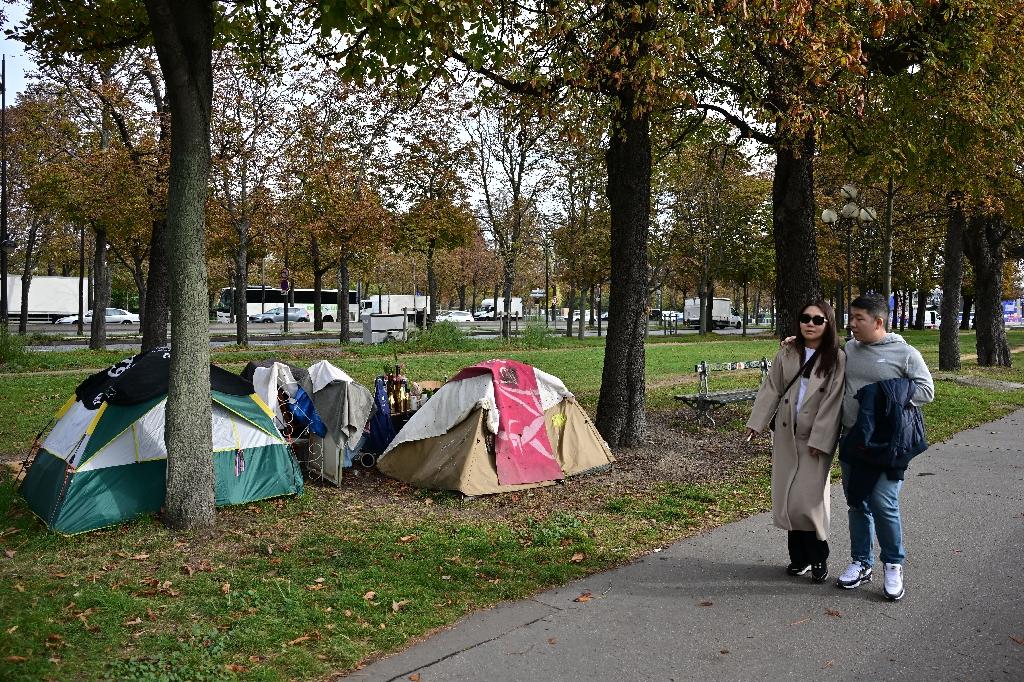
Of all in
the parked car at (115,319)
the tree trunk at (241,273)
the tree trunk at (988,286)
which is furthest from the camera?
the parked car at (115,319)

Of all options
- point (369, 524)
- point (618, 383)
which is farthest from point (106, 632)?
point (618, 383)

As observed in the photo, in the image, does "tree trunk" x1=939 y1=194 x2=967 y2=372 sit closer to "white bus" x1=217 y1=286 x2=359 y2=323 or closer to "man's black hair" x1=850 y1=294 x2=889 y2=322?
"man's black hair" x1=850 y1=294 x2=889 y2=322

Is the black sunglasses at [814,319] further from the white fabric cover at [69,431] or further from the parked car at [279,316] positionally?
the parked car at [279,316]

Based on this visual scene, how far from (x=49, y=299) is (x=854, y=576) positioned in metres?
53.6

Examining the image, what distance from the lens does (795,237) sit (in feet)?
35.2

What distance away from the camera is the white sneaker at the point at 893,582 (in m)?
4.81

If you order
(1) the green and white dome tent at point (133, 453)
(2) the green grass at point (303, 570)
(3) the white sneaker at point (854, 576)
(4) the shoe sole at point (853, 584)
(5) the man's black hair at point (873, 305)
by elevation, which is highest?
(5) the man's black hair at point (873, 305)

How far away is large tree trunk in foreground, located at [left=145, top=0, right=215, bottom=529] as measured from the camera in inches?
249

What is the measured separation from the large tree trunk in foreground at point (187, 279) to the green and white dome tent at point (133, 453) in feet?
1.75

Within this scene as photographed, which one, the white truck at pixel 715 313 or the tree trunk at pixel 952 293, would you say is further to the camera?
the white truck at pixel 715 313

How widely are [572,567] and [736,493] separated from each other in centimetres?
281

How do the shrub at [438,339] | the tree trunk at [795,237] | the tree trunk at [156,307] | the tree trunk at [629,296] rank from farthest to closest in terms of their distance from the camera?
the shrub at [438,339], the tree trunk at [156,307], the tree trunk at [795,237], the tree trunk at [629,296]

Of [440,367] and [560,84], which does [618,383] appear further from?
[440,367]

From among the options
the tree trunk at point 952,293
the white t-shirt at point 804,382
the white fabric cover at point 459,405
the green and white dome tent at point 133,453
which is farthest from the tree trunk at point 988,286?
the green and white dome tent at point 133,453
